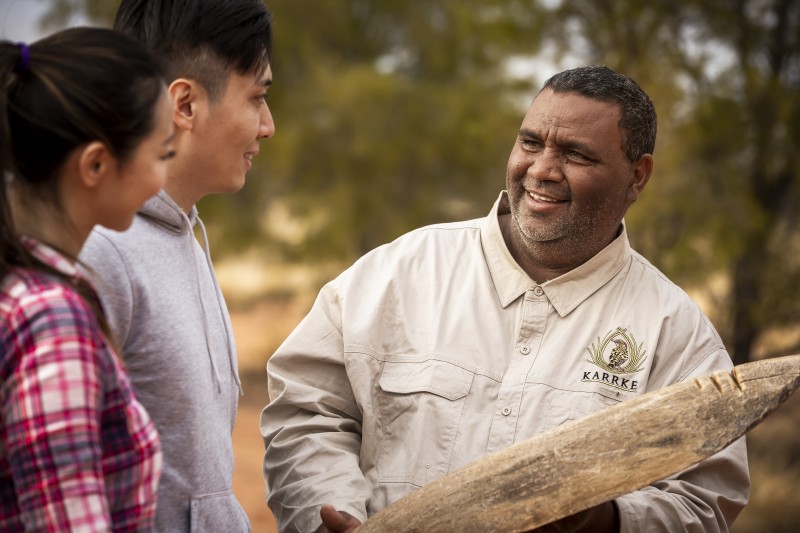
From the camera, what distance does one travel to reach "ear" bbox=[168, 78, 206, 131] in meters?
2.21

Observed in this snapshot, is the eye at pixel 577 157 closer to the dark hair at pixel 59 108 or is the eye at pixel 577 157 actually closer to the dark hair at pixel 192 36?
the dark hair at pixel 192 36

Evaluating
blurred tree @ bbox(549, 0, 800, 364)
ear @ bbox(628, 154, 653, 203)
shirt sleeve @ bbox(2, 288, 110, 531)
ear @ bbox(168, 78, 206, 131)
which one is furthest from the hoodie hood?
blurred tree @ bbox(549, 0, 800, 364)

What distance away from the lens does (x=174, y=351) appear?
2064mm

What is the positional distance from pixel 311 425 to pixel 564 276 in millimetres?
851

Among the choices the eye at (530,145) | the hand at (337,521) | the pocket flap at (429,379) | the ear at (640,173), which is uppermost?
the eye at (530,145)

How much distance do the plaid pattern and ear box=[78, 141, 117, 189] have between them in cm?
19

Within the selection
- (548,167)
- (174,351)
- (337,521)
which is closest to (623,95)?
(548,167)

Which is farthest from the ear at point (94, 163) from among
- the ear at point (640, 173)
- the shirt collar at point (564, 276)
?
the ear at point (640, 173)

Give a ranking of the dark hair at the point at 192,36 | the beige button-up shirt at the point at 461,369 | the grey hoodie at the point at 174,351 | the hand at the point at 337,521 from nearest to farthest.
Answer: the grey hoodie at the point at 174,351 → the dark hair at the point at 192,36 → the hand at the point at 337,521 → the beige button-up shirt at the point at 461,369

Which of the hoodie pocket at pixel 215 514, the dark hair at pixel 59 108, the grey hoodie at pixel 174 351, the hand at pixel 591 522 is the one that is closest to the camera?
the dark hair at pixel 59 108

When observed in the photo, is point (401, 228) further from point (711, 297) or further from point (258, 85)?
point (258, 85)

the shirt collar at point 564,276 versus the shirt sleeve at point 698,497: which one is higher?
the shirt collar at point 564,276

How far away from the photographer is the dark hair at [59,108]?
1633mm

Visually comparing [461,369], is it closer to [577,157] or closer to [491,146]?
[577,157]
